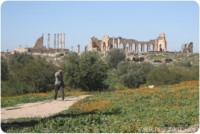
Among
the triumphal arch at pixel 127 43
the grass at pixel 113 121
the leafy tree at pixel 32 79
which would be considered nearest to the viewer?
the grass at pixel 113 121

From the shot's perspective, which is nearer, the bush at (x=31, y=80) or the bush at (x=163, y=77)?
the bush at (x=31, y=80)

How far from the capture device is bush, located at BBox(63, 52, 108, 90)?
35.4 metres

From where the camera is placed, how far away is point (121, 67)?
5956 cm

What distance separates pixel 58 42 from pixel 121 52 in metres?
49.3

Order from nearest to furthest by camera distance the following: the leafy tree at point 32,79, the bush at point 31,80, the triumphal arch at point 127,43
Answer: the bush at point 31,80 → the leafy tree at point 32,79 → the triumphal arch at point 127,43

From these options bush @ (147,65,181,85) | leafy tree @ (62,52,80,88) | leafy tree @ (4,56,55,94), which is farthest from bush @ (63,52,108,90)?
bush @ (147,65,181,85)

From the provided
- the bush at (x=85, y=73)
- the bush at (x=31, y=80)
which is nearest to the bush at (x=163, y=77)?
the bush at (x=85, y=73)

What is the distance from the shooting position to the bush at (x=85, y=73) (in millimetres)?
35375

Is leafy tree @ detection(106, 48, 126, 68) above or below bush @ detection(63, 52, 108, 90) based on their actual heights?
above

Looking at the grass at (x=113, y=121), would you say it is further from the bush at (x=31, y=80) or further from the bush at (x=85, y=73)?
the bush at (x=31, y=80)

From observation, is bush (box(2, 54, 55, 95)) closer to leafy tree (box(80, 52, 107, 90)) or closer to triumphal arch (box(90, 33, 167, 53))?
leafy tree (box(80, 52, 107, 90))

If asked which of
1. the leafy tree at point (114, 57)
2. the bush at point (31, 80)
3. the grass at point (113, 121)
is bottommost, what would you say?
the grass at point (113, 121)

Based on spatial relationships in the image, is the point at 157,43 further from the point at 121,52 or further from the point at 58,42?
the point at 121,52

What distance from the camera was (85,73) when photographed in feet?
115
